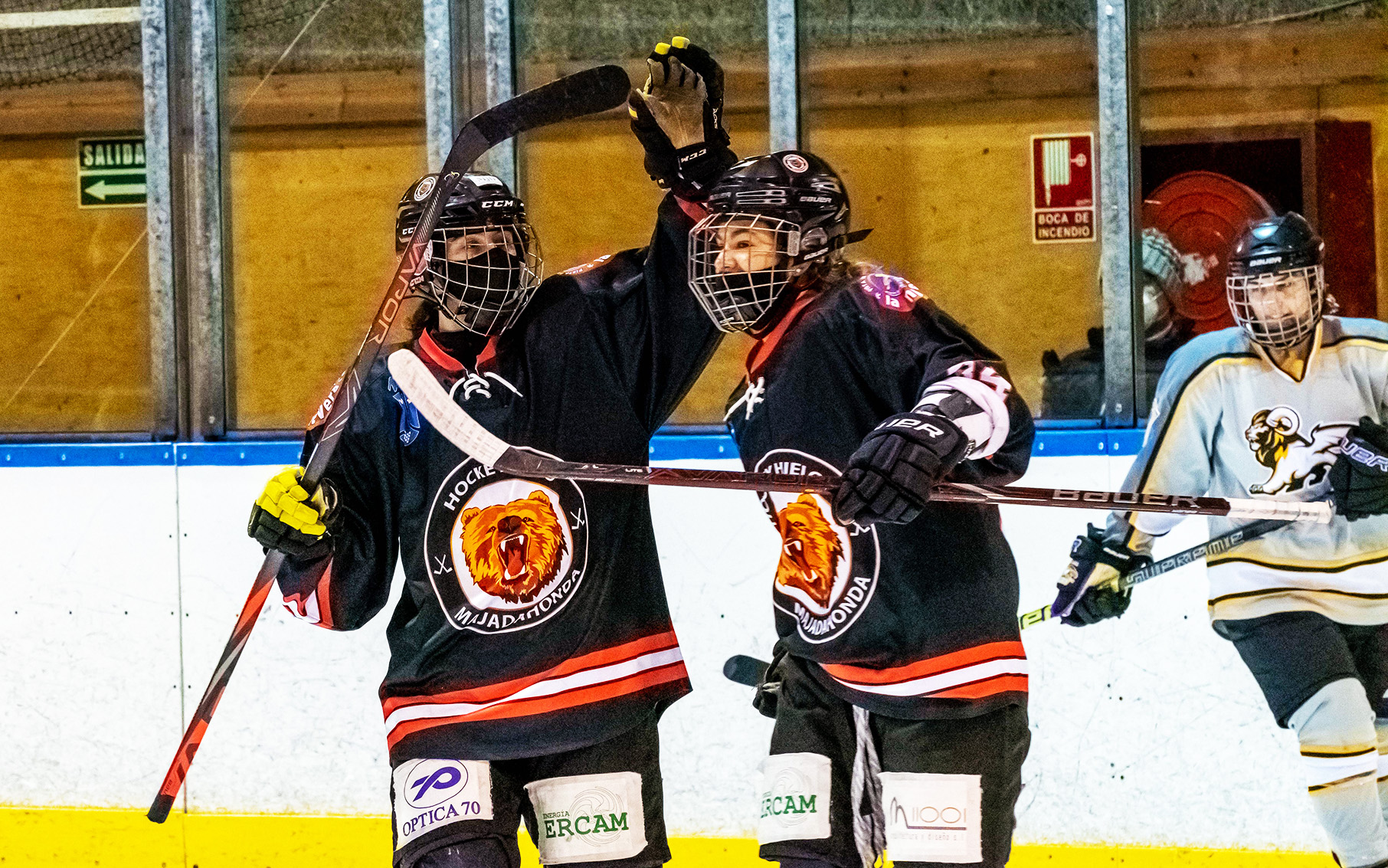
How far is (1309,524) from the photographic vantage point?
2.69 meters

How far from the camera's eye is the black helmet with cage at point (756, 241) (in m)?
2.01

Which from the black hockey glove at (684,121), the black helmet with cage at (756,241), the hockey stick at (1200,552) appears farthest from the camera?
the hockey stick at (1200,552)

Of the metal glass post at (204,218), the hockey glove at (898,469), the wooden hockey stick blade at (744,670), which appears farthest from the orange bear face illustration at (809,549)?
the metal glass post at (204,218)

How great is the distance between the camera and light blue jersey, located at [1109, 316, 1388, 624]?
105 inches

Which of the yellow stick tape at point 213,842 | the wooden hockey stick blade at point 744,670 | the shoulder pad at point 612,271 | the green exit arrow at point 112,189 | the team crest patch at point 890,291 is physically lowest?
the yellow stick tape at point 213,842

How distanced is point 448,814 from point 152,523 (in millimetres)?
1481

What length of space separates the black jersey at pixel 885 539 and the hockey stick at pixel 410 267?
0.42 metres

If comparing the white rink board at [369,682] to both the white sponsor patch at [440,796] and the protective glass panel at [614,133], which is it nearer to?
the protective glass panel at [614,133]

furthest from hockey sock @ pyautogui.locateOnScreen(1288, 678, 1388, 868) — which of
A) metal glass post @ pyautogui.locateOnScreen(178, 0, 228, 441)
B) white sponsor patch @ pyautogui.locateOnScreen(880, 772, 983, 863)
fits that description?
metal glass post @ pyautogui.locateOnScreen(178, 0, 228, 441)

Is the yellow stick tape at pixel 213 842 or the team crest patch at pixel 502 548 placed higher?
the team crest patch at pixel 502 548

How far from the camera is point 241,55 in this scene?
11.3 ft

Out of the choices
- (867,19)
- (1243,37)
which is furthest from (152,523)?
(1243,37)

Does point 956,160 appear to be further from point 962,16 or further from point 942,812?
point 942,812

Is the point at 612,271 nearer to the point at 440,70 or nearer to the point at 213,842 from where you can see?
the point at 440,70
